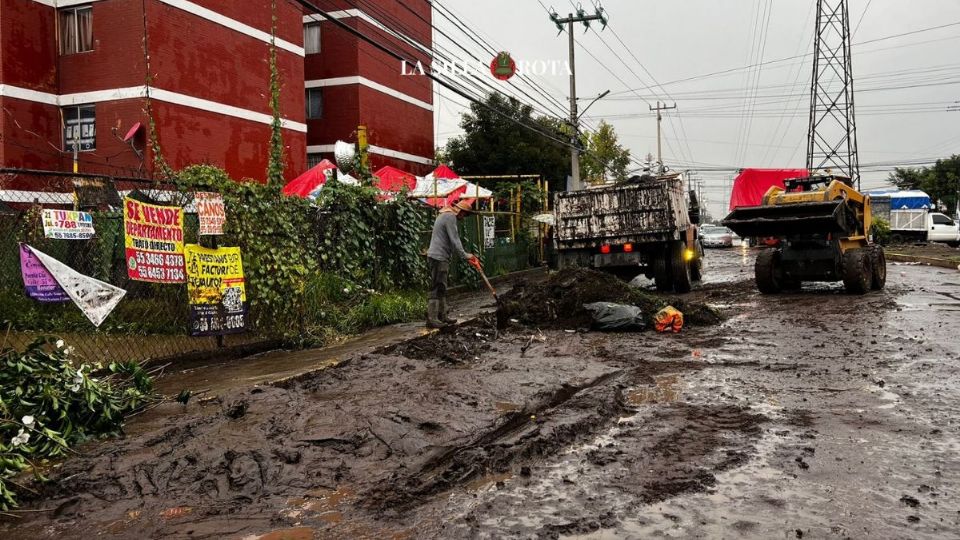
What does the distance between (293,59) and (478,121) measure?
13.3 meters

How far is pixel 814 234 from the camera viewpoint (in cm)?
1297

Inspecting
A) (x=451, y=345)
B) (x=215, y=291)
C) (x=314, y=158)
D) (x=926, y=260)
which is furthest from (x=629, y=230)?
(x=314, y=158)

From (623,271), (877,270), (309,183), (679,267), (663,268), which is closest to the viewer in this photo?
(877,270)

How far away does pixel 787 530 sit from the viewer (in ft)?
10.1

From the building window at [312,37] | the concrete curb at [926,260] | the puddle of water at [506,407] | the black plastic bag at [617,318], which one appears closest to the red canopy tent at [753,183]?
the concrete curb at [926,260]

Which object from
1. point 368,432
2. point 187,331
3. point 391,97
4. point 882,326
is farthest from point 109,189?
point 391,97

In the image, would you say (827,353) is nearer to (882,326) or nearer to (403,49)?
(882,326)

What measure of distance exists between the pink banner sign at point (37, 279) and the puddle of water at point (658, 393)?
520 cm

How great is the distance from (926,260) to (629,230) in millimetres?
13807

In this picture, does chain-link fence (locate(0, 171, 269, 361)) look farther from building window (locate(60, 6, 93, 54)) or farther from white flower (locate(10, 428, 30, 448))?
building window (locate(60, 6, 93, 54))

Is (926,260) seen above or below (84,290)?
below

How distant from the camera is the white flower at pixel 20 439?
4.05m

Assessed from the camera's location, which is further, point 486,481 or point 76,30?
point 76,30

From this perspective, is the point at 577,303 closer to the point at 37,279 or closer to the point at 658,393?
Answer: the point at 658,393
